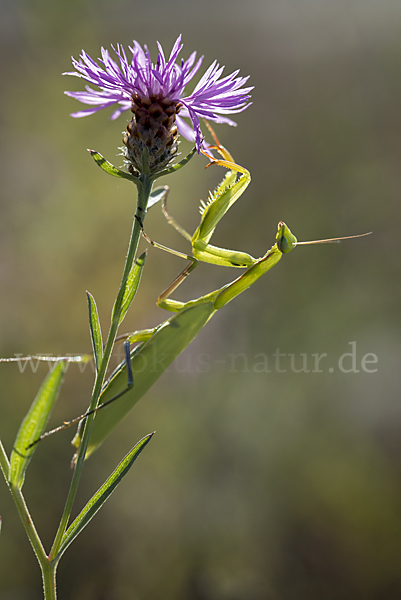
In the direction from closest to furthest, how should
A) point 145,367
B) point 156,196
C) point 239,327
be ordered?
point 156,196
point 145,367
point 239,327

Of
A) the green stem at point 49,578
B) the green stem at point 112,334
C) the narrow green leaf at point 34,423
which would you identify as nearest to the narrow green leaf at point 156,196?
the green stem at point 112,334

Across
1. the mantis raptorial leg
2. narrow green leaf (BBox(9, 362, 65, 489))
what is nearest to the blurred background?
the mantis raptorial leg

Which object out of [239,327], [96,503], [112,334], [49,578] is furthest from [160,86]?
[239,327]

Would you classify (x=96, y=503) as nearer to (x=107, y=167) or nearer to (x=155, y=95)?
(x=107, y=167)

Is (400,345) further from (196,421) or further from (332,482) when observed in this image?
(196,421)

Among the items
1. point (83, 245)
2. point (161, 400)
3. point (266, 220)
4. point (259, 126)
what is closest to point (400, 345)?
point (266, 220)
